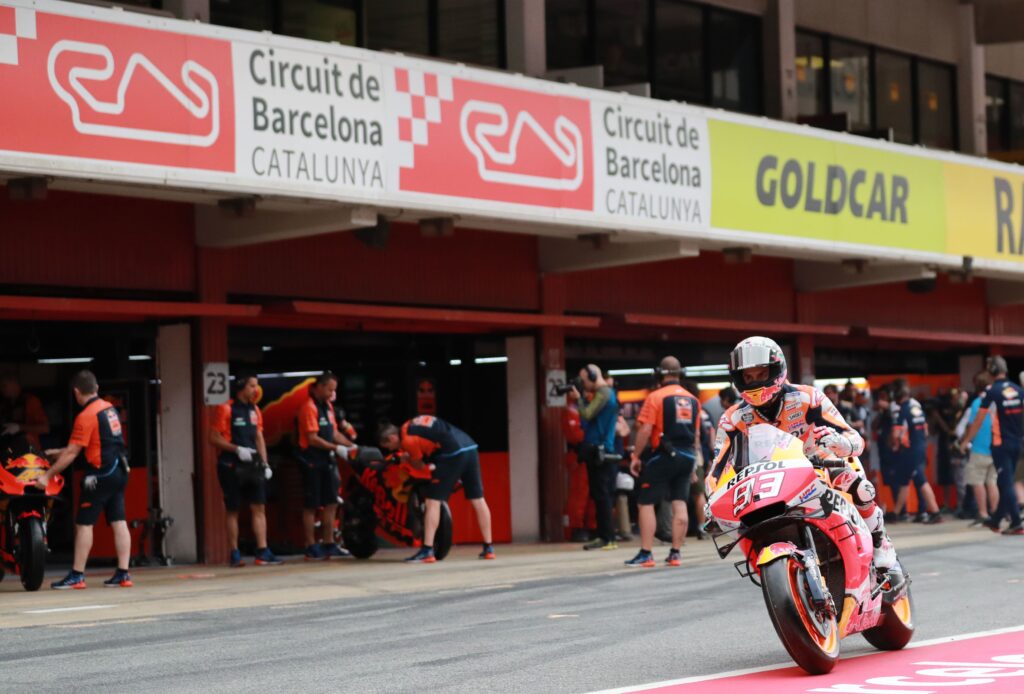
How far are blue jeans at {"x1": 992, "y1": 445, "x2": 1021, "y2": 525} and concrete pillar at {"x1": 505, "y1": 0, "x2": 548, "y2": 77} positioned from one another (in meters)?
6.58

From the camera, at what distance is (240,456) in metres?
16.4

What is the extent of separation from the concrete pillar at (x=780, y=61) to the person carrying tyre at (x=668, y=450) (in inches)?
392

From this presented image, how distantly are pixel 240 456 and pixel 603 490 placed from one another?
4.21m

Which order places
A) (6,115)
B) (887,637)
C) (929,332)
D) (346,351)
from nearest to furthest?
(887,637) → (6,115) → (346,351) → (929,332)

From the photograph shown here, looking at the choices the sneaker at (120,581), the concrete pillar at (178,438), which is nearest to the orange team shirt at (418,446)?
the concrete pillar at (178,438)

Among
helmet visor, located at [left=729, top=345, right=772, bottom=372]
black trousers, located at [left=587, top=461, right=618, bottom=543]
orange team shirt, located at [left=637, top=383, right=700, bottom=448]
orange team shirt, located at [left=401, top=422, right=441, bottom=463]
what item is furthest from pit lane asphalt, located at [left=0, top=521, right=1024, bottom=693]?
black trousers, located at [left=587, top=461, right=618, bottom=543]

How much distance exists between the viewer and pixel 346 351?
1959 cm

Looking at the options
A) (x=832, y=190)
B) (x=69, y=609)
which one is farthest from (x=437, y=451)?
(x=832, y=190)

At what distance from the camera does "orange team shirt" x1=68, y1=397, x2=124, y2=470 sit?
47.0 feet

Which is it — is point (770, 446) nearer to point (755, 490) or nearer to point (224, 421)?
point (755, 490)

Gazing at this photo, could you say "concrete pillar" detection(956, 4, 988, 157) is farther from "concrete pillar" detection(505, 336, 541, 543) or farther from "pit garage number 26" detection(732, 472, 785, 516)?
"pit garage number 26" detection(732, 472, 785, 516)

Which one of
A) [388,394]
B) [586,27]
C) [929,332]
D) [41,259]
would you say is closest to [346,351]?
[388,394]

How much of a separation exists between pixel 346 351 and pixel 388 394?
33.2 inches

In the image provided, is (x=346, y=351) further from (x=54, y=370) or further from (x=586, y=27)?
(x=586, y=27)
